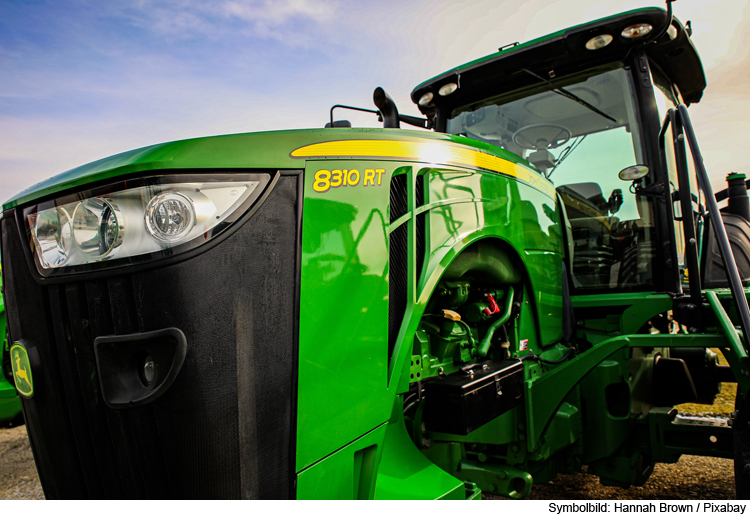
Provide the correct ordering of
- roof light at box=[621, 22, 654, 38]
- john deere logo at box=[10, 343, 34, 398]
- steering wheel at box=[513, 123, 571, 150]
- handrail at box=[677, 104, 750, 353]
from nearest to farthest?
1. john deere logo at box=[10, 343, 34, 398]
2. handrail at box=[677, 104, 750, 353]
3. roof light at box=[621, 22, 654, 38]
4. steering wheel at box=[513, 123, 571, 150]

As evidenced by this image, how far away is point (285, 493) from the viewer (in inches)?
46.3

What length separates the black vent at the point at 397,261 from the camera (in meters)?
1.44

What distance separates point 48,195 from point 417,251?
1.07 m

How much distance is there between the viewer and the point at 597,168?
291cm

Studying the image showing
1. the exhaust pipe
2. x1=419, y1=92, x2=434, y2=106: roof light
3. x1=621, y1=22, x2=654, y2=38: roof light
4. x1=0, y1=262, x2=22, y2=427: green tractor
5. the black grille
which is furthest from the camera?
x1=0, y1=262, x2=22, y2=427: green tractor

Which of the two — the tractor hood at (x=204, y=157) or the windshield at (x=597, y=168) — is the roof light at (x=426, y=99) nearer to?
the windshield at (x=597, y=168)

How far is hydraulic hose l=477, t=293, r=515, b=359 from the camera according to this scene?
1.90 m

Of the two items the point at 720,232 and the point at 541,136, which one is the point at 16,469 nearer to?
the point at 541,136

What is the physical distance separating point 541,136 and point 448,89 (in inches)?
27.1

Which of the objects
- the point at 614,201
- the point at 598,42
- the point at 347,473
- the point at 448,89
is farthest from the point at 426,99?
the point at 347,473

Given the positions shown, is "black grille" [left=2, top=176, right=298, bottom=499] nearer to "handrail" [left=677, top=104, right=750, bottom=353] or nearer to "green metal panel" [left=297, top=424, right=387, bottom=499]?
"green metal panel" [left=297, top=424, right=387, bottom=499]

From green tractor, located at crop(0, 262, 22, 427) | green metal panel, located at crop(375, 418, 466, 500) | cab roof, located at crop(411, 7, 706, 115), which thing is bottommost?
green tractor, located at crop(0, 262, 22, 427)

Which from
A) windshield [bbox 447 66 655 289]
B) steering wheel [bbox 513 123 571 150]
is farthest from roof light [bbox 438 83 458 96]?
steering wheel [bbox 513 123 571 150]

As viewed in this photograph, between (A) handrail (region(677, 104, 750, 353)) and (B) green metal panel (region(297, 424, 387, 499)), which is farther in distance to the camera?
(A) handrail (region(677, 104, 750, 353))
